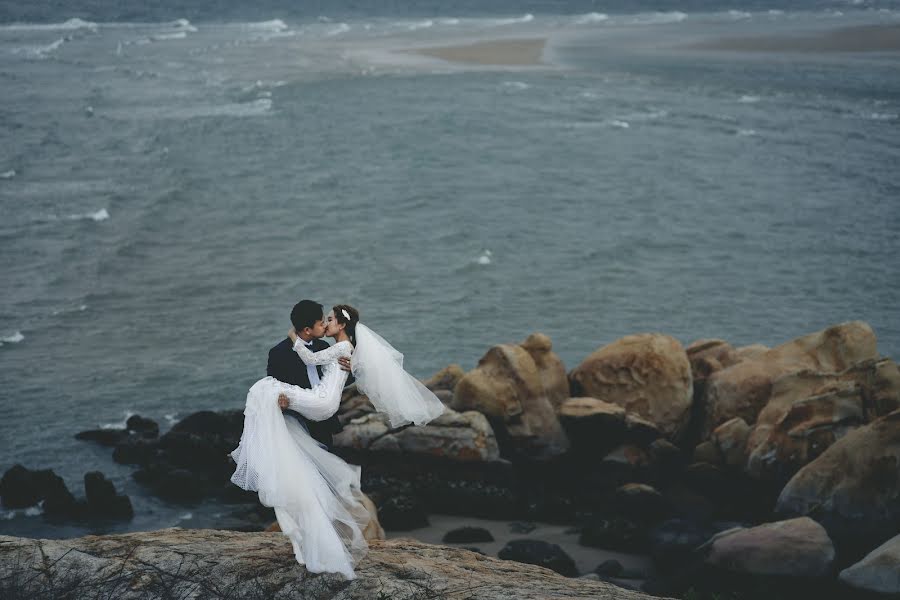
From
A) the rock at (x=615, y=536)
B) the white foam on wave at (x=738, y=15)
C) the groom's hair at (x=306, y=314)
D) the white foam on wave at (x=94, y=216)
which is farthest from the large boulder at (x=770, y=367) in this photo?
the white foam on wave at (x=738, y=15)

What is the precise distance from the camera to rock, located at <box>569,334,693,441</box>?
24.7 m

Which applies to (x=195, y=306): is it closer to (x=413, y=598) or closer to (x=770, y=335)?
(x=770, y=335)

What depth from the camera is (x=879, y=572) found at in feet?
53.1

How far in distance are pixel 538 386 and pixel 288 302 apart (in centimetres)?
1746

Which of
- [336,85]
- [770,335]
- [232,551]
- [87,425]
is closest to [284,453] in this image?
[232,551]

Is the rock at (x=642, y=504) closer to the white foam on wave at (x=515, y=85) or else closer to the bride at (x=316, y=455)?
the bride at (x=316, y=455)

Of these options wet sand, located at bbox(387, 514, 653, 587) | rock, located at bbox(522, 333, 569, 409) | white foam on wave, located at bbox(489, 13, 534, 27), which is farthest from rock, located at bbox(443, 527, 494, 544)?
white foam on wave, located at bbox(489, 13, 534, 27)

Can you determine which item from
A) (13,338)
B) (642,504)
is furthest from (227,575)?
(13,338)

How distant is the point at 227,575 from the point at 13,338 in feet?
93.1

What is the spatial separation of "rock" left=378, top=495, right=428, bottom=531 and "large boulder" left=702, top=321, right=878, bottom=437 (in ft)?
24.0

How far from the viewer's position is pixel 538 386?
80.2ft

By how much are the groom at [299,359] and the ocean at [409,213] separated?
520 inches

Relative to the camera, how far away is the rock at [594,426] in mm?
24109

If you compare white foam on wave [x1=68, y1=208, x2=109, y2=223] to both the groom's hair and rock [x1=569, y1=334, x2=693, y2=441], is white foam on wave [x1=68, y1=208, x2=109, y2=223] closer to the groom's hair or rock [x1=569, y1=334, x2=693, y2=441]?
rock [x1=569, y1=334, x2=693, y2=441]
